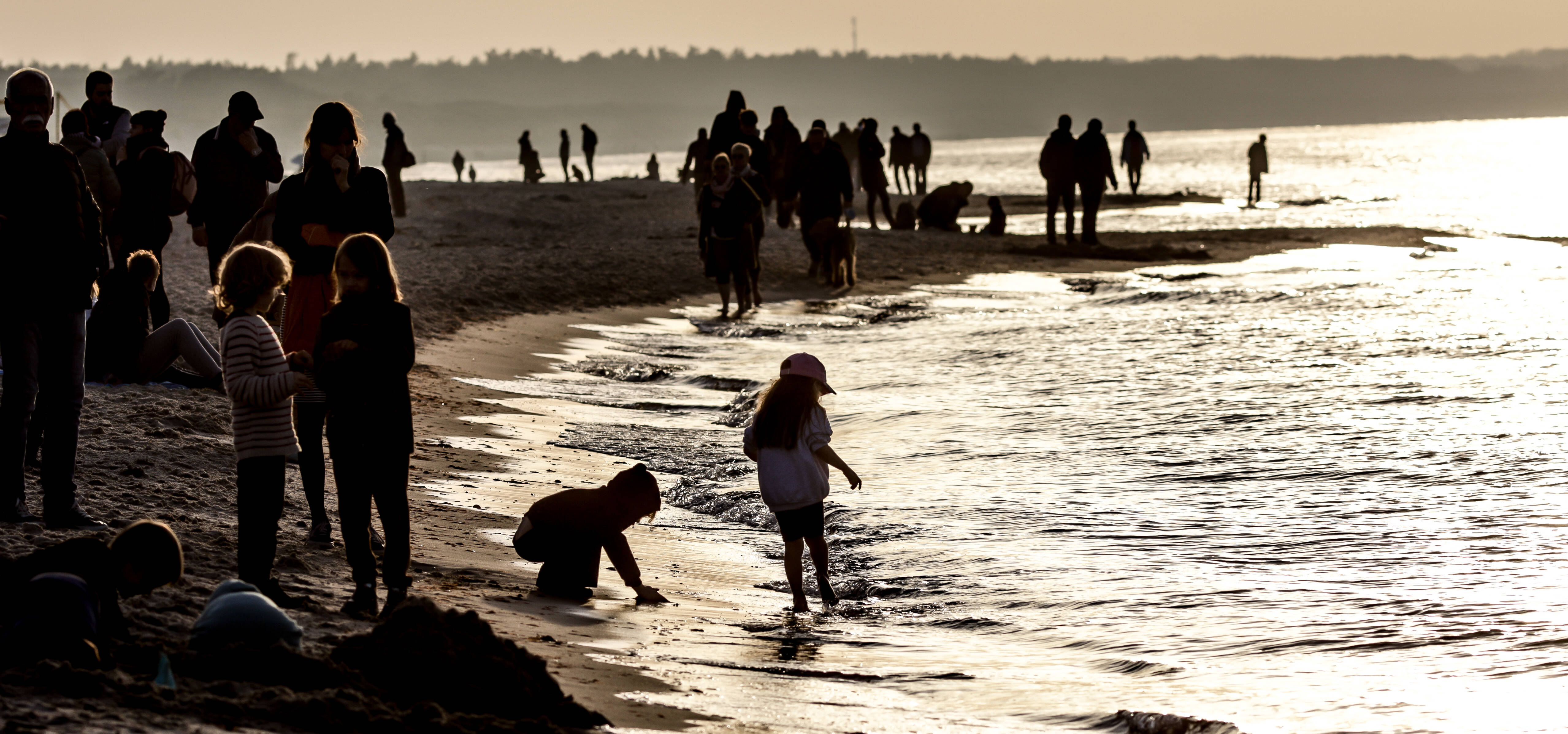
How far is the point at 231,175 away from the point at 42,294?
3.07 m

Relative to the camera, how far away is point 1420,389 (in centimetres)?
1109

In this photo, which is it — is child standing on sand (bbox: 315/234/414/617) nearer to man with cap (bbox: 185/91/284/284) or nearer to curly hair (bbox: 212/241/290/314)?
curly hair (bbox: 212/241/290/314)

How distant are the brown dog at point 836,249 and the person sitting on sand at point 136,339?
32.7ft

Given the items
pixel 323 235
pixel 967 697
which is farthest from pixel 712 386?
pixel 967 697

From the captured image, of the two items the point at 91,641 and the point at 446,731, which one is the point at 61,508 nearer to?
the point at 91,641

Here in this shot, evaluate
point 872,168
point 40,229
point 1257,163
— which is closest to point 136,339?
point 40,229

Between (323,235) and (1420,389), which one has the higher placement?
(323,235)

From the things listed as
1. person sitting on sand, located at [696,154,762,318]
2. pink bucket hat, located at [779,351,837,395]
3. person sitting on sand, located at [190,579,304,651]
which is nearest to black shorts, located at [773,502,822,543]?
pink bucket hat, located at [779,351,837,395]

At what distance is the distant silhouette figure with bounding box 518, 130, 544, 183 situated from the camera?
42375mm

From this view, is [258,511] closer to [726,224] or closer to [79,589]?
[79,589]

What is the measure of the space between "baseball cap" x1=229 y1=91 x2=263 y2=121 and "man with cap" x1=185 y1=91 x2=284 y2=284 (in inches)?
0.4

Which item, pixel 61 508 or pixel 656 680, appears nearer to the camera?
pixel 656 680

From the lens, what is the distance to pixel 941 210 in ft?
88.1

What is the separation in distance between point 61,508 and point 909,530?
384cm
